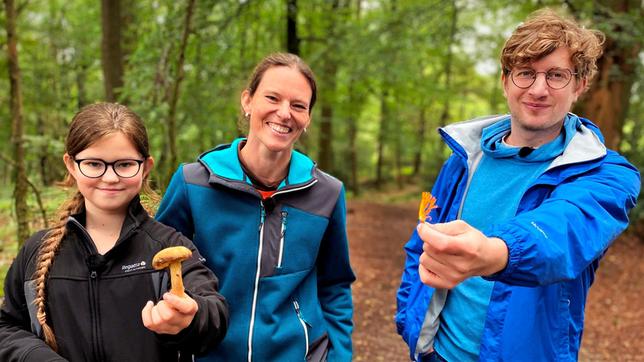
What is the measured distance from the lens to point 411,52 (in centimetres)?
935

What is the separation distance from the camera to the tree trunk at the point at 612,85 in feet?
25.5

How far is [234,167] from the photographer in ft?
7.07

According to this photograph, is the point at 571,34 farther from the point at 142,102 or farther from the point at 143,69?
the point at 143,69

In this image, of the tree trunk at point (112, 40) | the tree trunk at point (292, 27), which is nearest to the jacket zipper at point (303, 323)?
the tree trunk at point (112, 40)

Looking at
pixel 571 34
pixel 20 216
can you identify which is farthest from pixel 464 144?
pixel 20 216

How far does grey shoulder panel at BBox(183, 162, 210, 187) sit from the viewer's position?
7.02 feet

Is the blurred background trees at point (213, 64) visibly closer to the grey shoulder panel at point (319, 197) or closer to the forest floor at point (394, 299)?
the forest floor at point (394, 299)

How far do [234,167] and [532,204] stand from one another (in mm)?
1270

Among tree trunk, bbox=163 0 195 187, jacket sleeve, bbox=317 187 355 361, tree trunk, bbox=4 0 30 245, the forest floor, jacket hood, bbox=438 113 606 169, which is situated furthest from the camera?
the forest floor

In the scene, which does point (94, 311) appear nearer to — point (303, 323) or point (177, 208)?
point (177, 208)

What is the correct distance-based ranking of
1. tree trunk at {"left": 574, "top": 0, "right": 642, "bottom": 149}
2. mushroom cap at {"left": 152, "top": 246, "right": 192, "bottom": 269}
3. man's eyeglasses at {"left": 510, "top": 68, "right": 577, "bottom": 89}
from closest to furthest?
mushroom cap at {"left": 152, "top": 246, "right": 192, "bottom": 269}
man's eyeglasses at {"left": 510, "top": 68, "right": 577, "bottom": 89}
tree trunk at {"left": 574, "top": 0, "right": 642, "bottom": 149}

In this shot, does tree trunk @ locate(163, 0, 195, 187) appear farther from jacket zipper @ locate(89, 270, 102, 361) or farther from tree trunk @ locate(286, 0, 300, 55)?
tree trunk @ locate(286, 0, 300, 55)

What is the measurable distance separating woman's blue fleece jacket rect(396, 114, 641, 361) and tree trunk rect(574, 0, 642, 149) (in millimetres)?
6887

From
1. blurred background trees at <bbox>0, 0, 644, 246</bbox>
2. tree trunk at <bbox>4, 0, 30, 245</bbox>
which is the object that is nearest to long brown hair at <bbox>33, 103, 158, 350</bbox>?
blurred background trees at <bbox>0, 0, 644, 246</bbox>
